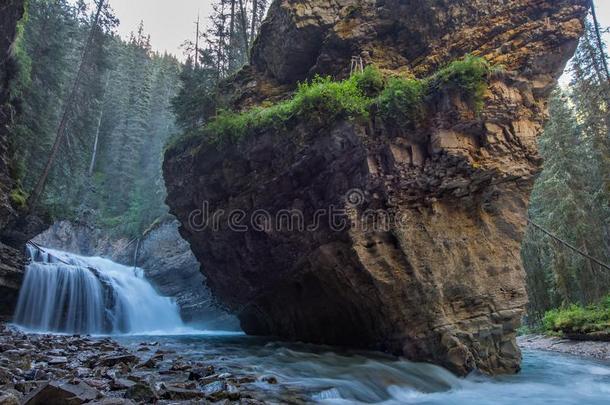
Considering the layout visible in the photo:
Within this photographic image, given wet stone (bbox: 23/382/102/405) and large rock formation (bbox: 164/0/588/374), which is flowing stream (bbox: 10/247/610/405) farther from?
wet stone (bbox: 23/382/102/405)

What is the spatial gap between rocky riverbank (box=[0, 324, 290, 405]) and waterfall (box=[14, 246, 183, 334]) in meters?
11.1

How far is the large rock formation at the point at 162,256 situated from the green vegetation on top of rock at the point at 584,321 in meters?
17.1

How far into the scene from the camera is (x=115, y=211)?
3684 centimetres

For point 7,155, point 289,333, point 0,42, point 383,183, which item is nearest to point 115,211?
point 7,155

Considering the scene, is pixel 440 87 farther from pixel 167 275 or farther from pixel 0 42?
pixel 167 275

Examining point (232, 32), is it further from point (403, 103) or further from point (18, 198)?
point (403, 103)

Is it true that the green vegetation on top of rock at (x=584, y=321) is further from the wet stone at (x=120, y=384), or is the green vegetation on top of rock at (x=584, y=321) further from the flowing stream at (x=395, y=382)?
the wet stone at (x=120, y=384)

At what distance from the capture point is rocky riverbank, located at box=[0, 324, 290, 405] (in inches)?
160

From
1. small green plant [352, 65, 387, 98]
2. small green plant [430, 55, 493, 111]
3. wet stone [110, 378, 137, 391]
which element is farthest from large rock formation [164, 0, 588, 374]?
wet stone [110, 378, 137, 391]

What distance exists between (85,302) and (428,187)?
18468mm

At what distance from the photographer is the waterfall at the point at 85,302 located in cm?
1753

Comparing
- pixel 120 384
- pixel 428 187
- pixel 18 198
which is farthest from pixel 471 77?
pixel 18 198

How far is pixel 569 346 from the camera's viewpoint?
15312mm

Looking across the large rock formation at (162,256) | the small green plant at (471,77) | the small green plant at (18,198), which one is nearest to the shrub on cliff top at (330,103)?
the small green plant at (471,77)
